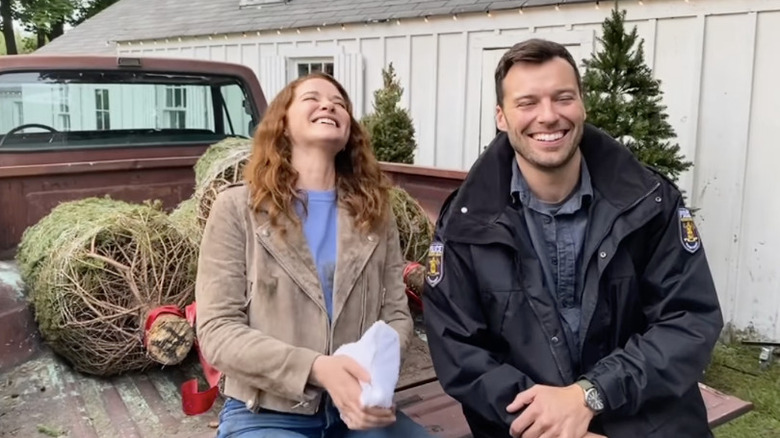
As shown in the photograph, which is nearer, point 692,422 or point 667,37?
point 692,422

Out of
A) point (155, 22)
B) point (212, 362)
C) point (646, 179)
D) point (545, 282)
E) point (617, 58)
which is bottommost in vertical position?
point (212, 362)

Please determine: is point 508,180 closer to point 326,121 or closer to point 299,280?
point 326,121

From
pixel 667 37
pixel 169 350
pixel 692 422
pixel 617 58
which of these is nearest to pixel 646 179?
pixel 692 422

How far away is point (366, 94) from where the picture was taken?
855 cm

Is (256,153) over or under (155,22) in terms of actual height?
under

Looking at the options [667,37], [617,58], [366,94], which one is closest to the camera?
[617,58]

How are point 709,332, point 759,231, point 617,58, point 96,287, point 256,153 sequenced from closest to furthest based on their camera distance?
1. point 709,332
2. point 256,153
3. point 96,287
4. point 617,58
5. point 759,231

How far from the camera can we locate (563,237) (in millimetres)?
2014

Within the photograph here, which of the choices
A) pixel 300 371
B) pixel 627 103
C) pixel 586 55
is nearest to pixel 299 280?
pixel 300 371

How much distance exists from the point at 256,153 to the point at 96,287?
2.33 feet

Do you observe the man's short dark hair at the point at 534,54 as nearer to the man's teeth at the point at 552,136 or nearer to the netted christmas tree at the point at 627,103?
the man's teeth at the point at 552,136

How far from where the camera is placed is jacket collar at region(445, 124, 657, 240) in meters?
1.98

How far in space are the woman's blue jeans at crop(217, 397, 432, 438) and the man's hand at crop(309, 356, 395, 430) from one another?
5.6 inches

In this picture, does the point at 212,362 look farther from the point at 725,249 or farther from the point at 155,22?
the point at 155,22
